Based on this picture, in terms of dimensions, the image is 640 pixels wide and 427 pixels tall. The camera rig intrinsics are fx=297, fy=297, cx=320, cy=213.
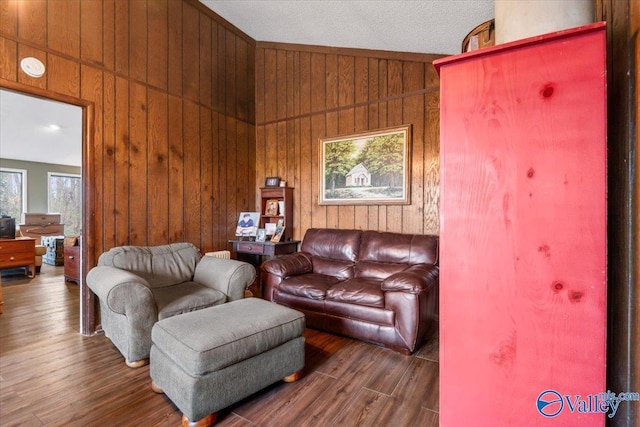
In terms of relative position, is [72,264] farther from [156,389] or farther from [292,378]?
[292,378]

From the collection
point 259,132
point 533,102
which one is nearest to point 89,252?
point 259,132

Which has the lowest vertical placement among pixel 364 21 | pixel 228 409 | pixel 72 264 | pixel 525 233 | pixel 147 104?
pixel 228 409

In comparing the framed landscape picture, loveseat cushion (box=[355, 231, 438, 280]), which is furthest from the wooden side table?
loveseat cushion (box=[355, 231, 438, 280])

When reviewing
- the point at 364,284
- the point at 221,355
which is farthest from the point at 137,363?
the point at 364,284

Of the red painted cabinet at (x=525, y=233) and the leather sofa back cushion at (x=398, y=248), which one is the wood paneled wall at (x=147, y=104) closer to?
the leather sofa back cushion at (x=398, y=248)

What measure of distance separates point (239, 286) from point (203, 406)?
3.75ft

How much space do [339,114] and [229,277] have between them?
2.42m

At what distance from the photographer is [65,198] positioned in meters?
8.01

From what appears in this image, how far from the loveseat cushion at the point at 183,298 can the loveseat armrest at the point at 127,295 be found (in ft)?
0.33

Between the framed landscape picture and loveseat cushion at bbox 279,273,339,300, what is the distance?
3.65ft

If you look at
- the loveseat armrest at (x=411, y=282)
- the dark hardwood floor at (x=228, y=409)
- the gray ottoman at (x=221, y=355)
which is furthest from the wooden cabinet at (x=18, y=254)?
the loveseat armrest at (x=411, y=282)

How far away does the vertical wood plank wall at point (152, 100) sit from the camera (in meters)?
2.46

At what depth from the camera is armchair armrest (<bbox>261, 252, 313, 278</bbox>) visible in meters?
3.03

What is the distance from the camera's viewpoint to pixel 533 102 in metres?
0.82
